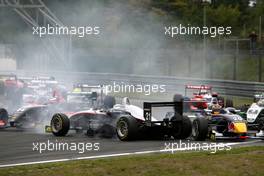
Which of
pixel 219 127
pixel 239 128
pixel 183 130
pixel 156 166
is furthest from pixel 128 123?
pixel 156 166

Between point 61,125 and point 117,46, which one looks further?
point 117,46

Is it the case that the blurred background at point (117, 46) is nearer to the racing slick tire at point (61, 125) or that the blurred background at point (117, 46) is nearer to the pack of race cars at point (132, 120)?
the pack of race cars at point (132, 120)

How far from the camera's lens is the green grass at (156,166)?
1121cm

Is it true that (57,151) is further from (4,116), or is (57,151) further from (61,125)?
(4,116)

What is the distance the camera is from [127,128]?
16484 mm

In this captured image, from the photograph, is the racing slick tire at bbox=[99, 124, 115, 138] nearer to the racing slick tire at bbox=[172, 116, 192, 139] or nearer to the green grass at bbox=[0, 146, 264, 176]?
the racing slick tire at bbox=[172, 116, 192, 139]

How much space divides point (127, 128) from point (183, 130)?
150 centimetres

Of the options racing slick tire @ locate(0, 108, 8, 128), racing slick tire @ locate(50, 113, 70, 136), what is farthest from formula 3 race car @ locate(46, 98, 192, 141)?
racing slick tire @ locate(0, 108, 8, 128)

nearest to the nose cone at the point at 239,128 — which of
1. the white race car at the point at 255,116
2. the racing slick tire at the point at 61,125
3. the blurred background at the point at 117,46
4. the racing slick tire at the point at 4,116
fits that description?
the white race car at the point at 255,116
